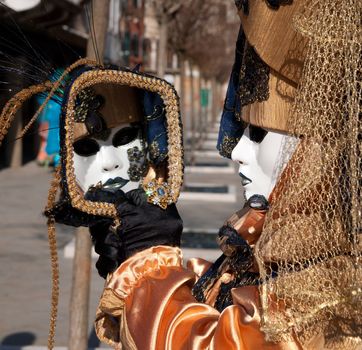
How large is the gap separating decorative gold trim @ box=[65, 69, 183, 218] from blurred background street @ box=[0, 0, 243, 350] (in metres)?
0.23

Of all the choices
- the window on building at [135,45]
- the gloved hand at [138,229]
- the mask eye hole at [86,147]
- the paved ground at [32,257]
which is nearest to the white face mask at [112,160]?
the mask eye hole at [86,147]

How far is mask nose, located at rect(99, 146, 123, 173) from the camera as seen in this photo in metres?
2.32

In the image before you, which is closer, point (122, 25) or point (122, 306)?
point (122, 306)

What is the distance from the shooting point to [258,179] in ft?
6.98

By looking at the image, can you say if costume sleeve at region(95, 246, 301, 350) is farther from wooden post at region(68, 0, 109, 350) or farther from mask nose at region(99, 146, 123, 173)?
wooden post at region(68, 0, 109, 350)

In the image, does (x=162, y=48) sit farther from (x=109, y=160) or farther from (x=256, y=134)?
(x=256, y=134)

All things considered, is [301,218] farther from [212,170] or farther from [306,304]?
[212,170]

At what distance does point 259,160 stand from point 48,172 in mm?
14335

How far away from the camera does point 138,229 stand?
2.15m

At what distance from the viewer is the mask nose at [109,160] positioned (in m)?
2.32

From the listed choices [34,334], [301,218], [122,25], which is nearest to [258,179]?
[301,218]

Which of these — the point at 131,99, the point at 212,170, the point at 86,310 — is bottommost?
the point at 212,170

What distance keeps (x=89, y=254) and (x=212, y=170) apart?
12.5 meters

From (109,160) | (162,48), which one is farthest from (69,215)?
(162,48)
